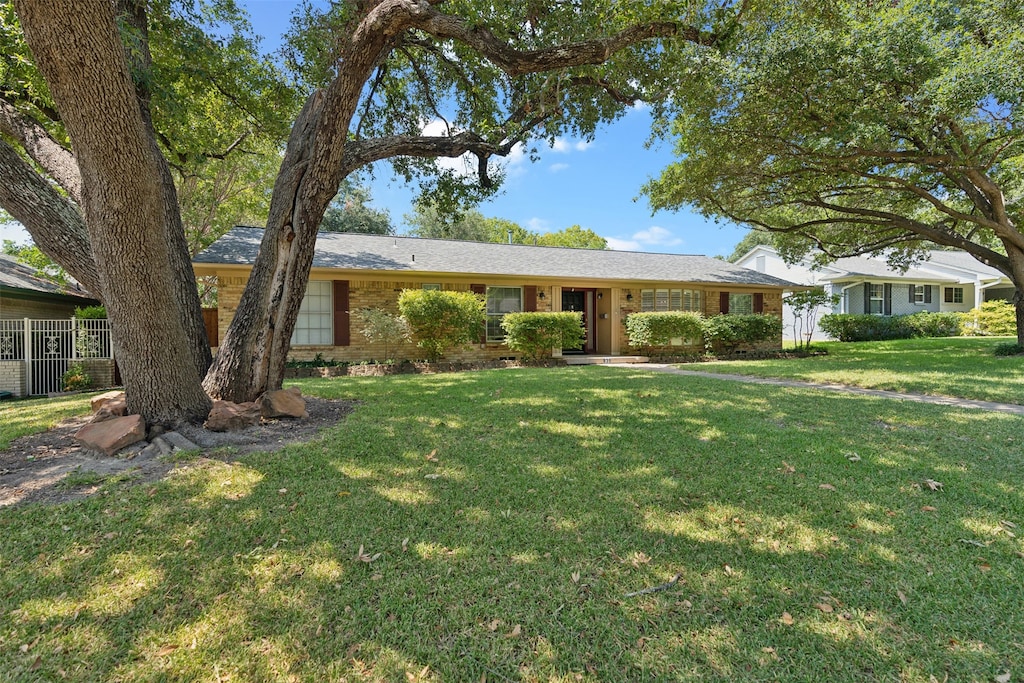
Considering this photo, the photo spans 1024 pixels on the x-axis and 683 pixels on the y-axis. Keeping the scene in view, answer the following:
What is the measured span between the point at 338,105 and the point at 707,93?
24.6 feet

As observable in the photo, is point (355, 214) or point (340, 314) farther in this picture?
point (355, 214)

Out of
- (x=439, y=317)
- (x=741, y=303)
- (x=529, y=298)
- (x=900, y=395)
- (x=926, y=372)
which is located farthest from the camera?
(x=741, y=303)

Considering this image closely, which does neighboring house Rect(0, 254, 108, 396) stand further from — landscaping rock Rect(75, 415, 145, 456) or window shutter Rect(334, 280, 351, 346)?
landscaping rock Rect(75, 415, 145, 456)

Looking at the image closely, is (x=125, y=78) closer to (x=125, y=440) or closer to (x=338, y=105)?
(x=338, y=105)

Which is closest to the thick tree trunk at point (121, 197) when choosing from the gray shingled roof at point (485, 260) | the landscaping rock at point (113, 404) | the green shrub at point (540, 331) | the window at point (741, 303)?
the landscaping rock at point (113, 404)

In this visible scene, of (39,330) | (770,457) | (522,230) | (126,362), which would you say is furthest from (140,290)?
(522,230)

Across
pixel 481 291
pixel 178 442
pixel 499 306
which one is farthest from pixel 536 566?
pixel 499 306

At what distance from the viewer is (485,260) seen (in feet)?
45.6

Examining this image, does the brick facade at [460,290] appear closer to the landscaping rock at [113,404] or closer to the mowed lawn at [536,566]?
the landscaping rock at [113,404]

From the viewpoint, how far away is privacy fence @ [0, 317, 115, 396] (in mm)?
9281

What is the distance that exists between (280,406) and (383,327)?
5.87 meters

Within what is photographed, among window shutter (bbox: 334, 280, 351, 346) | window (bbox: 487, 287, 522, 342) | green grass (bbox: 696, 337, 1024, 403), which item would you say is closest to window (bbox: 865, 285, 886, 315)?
green grass (bbox: 696, 337, 1024, 403)

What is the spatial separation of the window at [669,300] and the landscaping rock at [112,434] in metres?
13.1

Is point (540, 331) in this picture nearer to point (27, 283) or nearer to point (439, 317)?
point (439, 317)
